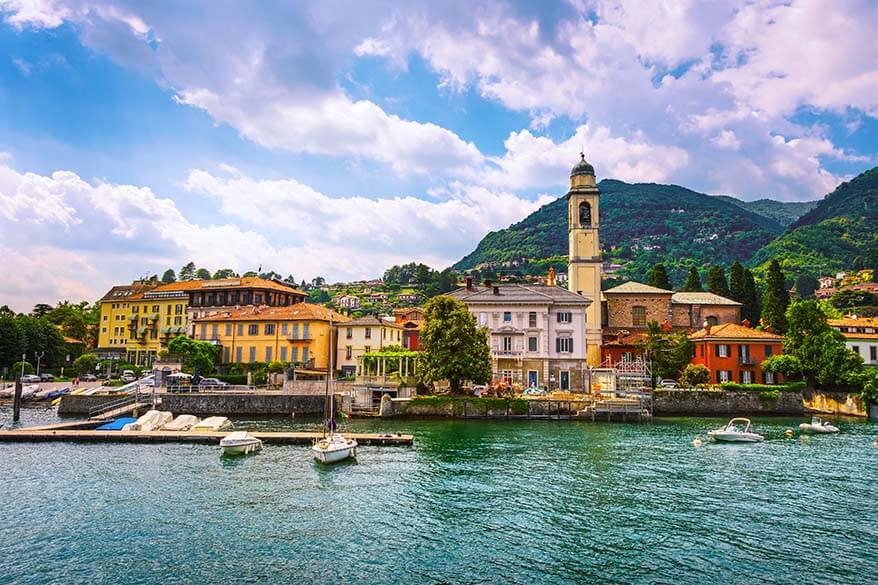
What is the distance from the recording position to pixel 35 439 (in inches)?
1523

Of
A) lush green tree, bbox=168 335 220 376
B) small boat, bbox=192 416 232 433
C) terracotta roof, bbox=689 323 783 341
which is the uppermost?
terracotta roof, bbox=689 323 783 341

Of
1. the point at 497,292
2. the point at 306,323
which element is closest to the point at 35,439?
the point at 306,323

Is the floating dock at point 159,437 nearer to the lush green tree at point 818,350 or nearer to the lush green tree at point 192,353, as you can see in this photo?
the lush green tree at point 192,353

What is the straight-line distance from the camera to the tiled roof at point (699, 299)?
262 ft

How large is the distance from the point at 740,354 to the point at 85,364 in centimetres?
8461

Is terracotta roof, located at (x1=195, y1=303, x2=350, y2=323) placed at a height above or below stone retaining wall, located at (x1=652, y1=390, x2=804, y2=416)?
above

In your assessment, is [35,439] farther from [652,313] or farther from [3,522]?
[652,313]

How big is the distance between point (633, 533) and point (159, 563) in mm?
15113

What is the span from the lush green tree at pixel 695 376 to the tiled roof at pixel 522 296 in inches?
473

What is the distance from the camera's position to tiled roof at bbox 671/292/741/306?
79.9 meters

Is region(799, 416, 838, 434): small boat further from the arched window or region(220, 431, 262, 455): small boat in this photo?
region(220, 431, 262, 455): small boat

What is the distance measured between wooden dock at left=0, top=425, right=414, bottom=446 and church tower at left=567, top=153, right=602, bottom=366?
3906 centimetres

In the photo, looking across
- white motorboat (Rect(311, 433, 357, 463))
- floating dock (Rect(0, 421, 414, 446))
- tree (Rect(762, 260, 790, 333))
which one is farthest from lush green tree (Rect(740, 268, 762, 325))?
white motorboat (Rect(311, 433, 357, 463))

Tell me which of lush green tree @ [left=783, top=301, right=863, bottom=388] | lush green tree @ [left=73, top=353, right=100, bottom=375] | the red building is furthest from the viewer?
lush green tree @ [left=73, top=353, right=100, bottom=375]
